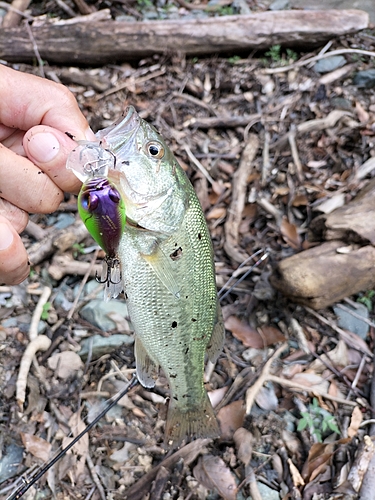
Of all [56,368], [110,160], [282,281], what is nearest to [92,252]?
[56,368]

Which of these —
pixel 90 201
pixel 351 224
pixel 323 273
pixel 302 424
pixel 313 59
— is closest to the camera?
pixel 90 201

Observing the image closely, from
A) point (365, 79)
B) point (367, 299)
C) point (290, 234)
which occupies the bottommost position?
point (367, 299)

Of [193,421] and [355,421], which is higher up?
[193,421]

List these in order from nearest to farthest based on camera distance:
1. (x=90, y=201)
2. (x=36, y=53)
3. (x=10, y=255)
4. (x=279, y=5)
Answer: (x=90, y=201) < (x=10, y=255) < (x=36, y=53) < (x=279, y=5)

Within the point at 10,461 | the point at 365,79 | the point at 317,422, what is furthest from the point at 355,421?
the point at 365,79

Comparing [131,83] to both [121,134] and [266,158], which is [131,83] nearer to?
[266,158]

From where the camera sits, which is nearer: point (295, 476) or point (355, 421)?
point (295, 476)

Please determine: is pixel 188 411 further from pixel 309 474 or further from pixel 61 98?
pixel 61 98
